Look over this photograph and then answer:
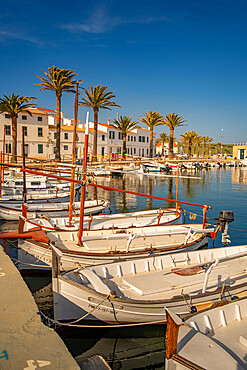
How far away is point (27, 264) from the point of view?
13070 millimetres

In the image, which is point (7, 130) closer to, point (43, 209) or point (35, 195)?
point (35, 195)

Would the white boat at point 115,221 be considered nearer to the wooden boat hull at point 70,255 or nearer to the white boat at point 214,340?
the wooden boat hull at point 70,255

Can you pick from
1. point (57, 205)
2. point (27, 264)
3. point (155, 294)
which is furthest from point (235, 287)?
point (57, 205)

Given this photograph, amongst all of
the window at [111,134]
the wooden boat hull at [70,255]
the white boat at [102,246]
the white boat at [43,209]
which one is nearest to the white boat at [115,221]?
the white boat at [102,246]

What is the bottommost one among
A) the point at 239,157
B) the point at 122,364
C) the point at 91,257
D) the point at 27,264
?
the point at 122,364

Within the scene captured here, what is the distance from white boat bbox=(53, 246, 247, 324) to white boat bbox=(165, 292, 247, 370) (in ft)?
5.01

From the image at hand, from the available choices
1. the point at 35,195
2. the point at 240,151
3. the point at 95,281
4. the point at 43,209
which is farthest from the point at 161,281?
the point at 240,151

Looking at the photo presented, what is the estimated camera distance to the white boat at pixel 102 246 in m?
11.8

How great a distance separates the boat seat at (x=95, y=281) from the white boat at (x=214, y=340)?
10.6 ft

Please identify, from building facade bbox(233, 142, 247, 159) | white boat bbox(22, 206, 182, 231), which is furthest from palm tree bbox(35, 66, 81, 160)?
building facade bbox(233, 142, 247, 159)

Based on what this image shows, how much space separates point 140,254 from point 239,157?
111 meters

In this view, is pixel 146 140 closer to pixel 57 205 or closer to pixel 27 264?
pixel 57 205

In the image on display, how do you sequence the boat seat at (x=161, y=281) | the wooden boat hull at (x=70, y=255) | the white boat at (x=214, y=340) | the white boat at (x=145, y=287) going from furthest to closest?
the wooden boat hull at (x=70, y=255) → the boat seat at (x=161, y=281) → the white boat at (x=145, y=287) → the white boat at (x=214, y=340)

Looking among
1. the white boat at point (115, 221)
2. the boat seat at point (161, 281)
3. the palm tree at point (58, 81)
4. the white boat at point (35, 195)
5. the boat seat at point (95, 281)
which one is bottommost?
the boat seat at point (161, 281)
